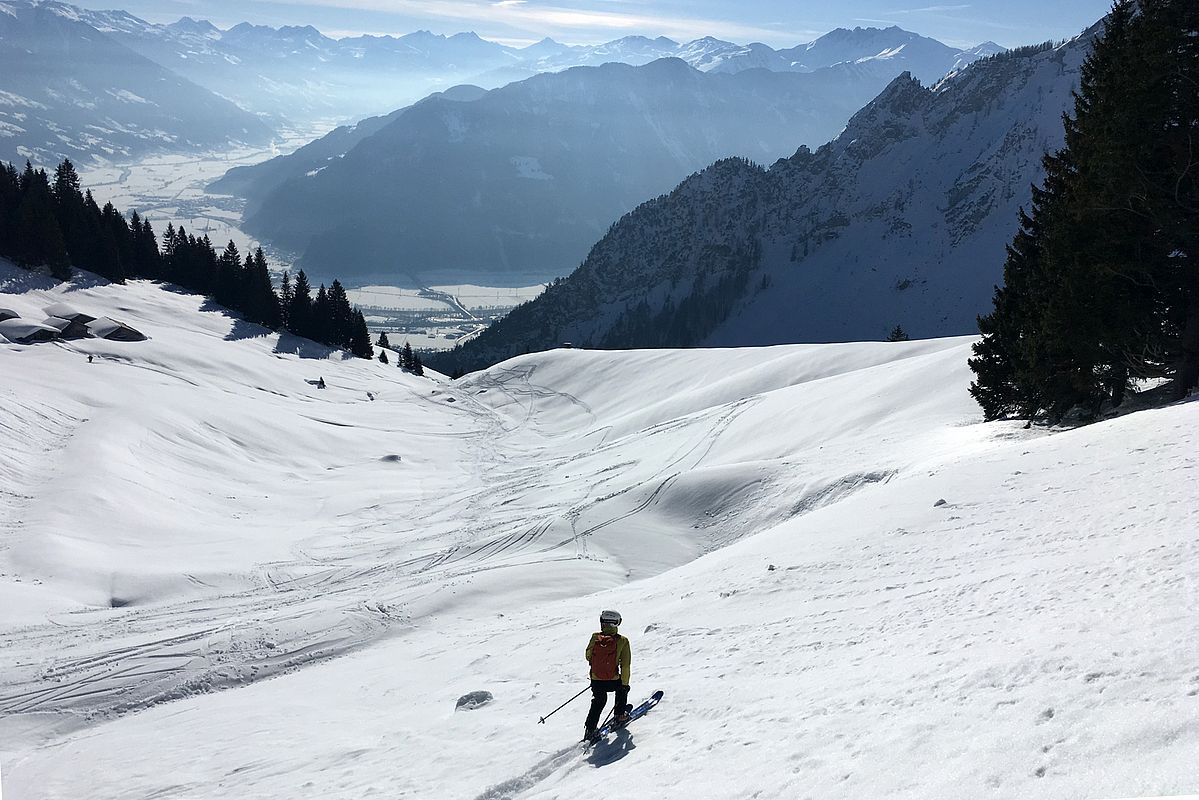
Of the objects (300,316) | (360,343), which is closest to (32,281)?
(300,316)

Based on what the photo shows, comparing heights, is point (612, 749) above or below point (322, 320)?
below

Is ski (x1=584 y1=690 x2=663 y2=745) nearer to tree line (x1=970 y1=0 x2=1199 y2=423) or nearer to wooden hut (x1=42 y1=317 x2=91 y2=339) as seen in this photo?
tree line (x1=970 y1=0 x2=1199 y2=423)

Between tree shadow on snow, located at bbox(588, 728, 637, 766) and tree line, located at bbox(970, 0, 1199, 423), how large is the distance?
1865 cm

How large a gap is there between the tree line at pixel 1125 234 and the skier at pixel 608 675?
1823 centimetres

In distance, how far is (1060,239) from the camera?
2141 cm

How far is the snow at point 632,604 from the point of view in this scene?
7840 mm

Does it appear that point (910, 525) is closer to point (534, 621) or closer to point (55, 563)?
point (534, 621)

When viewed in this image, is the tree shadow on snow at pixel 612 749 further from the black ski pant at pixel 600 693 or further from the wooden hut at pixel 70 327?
the wooden hut at pixel 70 327

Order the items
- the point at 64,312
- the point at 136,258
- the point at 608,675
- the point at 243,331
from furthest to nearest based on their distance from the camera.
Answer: the point at 136,258
the point at 243,331
the point at 64,312
the point at 608,675

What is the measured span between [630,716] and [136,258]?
10897cm

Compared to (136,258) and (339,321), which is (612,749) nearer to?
(339,321)

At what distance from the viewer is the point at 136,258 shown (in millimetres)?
95688

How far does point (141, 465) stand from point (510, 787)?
102ft

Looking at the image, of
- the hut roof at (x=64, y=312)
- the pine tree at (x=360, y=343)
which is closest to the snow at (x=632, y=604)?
the hut roof at (x=64, y=312)
